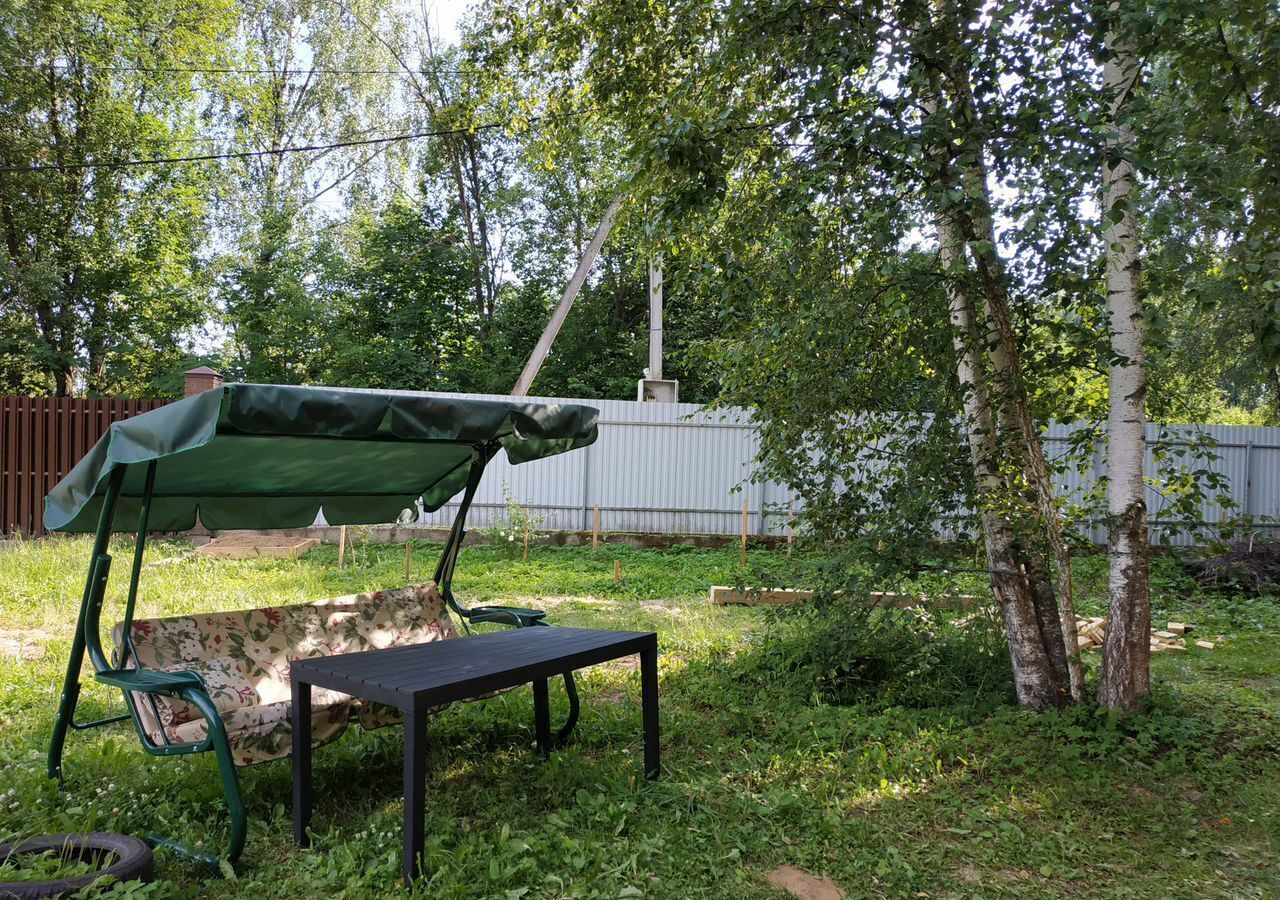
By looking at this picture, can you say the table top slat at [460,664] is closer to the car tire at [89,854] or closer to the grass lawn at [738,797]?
the grass lawn at [738,797]

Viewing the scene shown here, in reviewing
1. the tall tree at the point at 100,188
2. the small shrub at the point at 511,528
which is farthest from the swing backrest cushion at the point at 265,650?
the tall tree at the point at 100,188

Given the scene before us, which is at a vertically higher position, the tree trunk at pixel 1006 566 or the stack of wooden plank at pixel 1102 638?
the tree trunk at pixel 1006 566

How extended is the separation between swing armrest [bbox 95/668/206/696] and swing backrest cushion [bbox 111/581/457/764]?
108 mm

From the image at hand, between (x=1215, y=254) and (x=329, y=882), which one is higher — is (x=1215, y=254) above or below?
above

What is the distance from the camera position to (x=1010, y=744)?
14.6 ft

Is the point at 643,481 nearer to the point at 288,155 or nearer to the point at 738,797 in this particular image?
the point at 738,797

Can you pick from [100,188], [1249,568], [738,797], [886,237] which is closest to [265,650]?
[738,797]

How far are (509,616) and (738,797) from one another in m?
1.71

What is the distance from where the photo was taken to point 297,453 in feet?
14.1

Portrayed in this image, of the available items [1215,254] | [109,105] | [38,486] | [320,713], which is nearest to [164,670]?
[320,713]

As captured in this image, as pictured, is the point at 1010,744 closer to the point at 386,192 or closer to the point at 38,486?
the point at 38,486

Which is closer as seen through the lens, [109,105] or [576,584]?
[576,584]

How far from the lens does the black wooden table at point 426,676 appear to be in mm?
3066

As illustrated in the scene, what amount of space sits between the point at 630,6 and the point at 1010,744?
5.25 m
